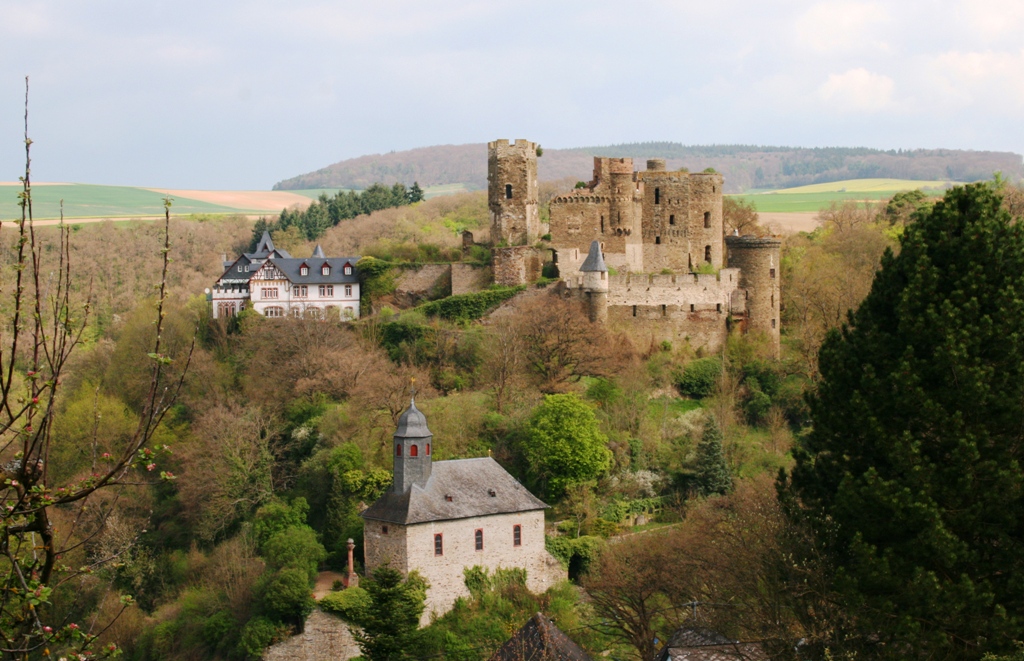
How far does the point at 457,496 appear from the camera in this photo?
32.9 metres

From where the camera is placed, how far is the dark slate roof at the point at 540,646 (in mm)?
24219

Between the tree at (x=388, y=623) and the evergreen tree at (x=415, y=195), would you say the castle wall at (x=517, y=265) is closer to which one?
the tree at (x=388, y=623)

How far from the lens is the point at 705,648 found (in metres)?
20.6

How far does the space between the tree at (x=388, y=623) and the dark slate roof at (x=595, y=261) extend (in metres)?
15.1

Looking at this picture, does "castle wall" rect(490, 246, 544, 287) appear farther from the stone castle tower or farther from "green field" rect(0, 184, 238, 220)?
"green field" rect(0, 184, 238, 220)

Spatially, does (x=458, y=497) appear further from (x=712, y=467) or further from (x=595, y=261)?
(x=595, y=261)

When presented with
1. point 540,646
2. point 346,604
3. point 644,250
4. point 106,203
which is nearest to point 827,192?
point 106,203

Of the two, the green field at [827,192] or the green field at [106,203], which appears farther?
the green field at [106,203]

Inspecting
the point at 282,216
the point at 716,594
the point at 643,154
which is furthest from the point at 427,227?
the point at 643,154

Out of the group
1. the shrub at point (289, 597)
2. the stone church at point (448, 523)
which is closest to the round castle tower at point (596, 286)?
the stone church at point (448, 523)

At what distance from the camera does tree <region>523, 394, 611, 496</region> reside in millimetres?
35344

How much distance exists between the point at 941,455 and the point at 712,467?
18701mm

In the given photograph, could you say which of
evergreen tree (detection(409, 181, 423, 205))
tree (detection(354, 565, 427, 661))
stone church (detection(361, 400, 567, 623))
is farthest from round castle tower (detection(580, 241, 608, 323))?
evergreen tree (detection(409, 181, 423, 205))

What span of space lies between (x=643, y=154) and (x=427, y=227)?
74.1 m
